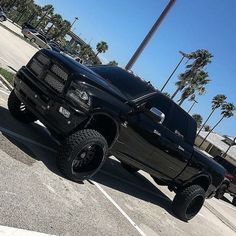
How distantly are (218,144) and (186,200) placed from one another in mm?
72557

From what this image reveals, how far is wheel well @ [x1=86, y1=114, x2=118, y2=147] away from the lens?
24.9 ft

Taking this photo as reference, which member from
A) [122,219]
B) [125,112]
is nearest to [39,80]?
[125,112]

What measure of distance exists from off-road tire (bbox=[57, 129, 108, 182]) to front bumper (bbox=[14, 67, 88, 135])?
0.60 feet

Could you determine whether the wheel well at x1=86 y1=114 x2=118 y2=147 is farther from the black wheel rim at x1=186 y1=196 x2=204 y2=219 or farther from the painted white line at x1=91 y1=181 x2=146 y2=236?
the black wheel rim at x1=186 y1=196 x2=204 y2=219

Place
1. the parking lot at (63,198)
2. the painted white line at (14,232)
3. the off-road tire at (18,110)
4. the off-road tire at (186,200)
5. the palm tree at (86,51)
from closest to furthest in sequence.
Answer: the painted white line at (14,232)
the parking lot at (63,198)
the off-road tire at (18,110)
the off-road tire at (186,200)
the palm tree at (86,51)

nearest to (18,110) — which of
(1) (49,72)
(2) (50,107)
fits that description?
(1) (49,72)

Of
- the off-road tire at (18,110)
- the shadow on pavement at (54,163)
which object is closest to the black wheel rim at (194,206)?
the shadow on pavement at (54,163)

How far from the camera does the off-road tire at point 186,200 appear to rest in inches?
386

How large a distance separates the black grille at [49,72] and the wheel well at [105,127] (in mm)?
751

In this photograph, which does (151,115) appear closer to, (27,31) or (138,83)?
(138,83)

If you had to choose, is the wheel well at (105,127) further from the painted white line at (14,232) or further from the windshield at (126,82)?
the painted white line at (14,232)

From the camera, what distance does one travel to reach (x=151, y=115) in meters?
7.96

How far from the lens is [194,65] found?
239ft

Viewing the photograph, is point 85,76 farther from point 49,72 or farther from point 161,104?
point 161,104
